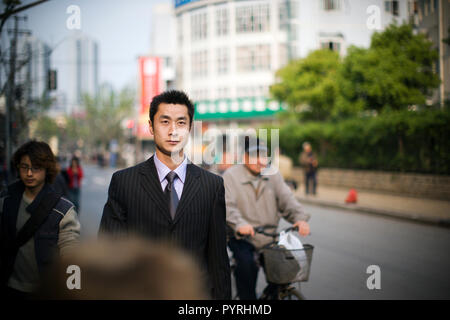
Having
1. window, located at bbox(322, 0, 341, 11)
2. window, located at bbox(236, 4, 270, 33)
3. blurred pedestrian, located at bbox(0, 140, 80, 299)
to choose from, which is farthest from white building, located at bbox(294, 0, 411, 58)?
blurred pedestrian, located at bbox(0, 140, 80, 299)

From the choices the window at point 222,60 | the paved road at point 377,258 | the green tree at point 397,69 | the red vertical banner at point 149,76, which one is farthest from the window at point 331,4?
the paved road at point 377,258

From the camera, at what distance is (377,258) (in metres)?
8.38

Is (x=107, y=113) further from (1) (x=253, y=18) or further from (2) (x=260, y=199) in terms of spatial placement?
(2) (x=260, y=199)

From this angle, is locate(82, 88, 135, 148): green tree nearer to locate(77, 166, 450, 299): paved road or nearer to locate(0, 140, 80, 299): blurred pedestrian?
locate(77, 166, 450, 299): paved road

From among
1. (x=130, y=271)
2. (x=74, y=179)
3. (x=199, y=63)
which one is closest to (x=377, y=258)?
(x=74, y=179)

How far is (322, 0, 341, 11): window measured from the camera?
1576 inches

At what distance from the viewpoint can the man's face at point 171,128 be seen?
2553 mm

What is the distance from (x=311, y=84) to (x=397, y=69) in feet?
34.2

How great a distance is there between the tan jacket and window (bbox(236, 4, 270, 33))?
44973mm

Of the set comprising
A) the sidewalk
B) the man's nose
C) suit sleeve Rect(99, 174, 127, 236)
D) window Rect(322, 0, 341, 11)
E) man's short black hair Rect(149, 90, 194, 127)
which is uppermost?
window Rect(322, 0, 341, 11)

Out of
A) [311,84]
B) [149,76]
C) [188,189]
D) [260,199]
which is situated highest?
[149,76]

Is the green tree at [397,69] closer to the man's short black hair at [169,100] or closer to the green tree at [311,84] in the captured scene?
the green tree at [311,84]

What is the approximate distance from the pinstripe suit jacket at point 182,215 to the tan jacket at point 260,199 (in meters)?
1.96

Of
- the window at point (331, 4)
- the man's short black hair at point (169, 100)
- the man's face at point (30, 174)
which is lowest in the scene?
the man's face at point (30, 174)
